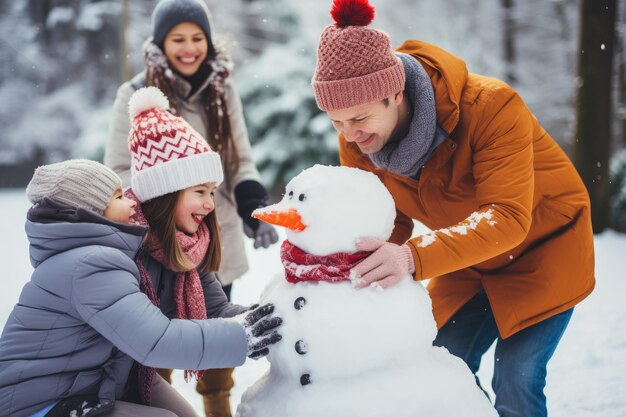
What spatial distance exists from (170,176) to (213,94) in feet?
3.34

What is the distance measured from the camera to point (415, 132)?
75.9 inches

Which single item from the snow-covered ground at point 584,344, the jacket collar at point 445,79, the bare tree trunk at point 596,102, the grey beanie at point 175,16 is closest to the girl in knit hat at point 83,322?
the jacket collar at point 445,79

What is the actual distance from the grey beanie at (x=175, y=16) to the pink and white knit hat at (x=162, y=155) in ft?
2.80

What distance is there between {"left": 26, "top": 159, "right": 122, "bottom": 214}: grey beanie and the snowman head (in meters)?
0.47

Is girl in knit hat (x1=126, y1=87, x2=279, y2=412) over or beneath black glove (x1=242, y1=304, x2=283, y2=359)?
over

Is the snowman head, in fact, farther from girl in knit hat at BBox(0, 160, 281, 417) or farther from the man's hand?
the man's hand

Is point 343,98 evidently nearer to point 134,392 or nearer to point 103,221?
point 103,221

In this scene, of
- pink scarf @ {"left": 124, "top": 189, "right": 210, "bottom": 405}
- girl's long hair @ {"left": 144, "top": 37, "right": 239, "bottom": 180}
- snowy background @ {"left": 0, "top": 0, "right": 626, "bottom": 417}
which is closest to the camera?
pink scarf @ {"left": 124, "top": 189, "right": 210, "bottom": 405}

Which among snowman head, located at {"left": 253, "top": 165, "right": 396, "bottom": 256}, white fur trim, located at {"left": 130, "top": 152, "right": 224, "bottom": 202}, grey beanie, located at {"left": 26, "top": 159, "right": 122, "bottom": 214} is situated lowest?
snowman head, located at {"left": 253, "top": 165, "right": 396, "bottom": 256}

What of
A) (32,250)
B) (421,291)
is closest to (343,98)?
(421,291)

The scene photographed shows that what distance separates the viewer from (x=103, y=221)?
5.66 feet

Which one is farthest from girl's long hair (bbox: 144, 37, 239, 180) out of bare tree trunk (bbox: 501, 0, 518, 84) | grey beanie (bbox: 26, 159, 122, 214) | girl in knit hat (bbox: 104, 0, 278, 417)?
bare tree trunk (bbox: 501, 0, 518, 84)

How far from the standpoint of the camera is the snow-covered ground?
3150 mm

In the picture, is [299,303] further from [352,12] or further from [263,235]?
[263,235]
